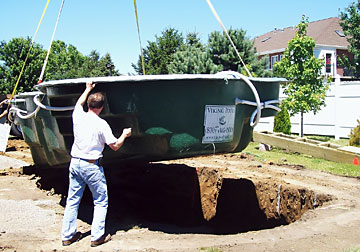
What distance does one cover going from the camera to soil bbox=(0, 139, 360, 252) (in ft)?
12.7

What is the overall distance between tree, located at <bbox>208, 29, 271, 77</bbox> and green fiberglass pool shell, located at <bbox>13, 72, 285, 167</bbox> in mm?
17391

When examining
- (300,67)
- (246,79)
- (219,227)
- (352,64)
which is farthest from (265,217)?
(352,64)

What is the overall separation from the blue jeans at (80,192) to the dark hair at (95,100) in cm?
54

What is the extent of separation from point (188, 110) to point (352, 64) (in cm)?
2644

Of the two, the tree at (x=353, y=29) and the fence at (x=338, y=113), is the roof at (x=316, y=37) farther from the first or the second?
the fence at (x=338, y=113)

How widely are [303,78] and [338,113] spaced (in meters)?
2.61

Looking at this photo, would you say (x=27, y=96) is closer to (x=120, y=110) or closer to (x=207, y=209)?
(x=120, y=110)

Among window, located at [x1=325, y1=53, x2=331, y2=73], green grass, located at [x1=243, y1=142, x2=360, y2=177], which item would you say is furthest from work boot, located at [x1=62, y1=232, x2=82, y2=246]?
window, located at [x1=325, y1=53, x2=331, y2=73]

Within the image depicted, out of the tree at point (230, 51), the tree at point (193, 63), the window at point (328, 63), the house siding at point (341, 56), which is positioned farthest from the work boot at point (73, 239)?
the house siding at point (341, 56)

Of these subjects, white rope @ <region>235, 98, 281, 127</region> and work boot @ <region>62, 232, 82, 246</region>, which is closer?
work boot @ <region>62, 232, 82, 246</region>

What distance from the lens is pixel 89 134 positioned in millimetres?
3762

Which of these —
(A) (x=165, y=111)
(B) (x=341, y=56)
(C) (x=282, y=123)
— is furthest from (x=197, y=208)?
(B) (x=341, y=56)

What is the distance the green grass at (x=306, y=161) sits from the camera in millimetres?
7812

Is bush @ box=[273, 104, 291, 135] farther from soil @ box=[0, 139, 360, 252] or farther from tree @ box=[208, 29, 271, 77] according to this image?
tree @ box=[208, 29, 271, 77]
